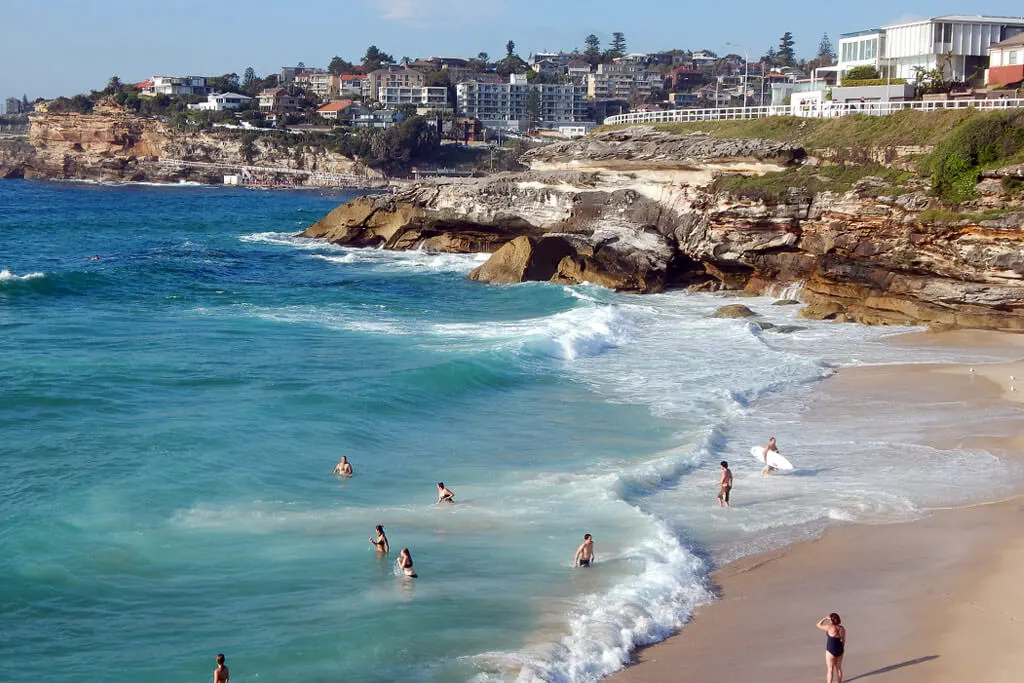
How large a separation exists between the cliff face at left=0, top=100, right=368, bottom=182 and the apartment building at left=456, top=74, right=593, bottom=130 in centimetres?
5099

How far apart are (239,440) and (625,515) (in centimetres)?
799

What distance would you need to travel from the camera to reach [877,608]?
43.6ft

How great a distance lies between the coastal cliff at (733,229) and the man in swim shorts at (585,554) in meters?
20.1

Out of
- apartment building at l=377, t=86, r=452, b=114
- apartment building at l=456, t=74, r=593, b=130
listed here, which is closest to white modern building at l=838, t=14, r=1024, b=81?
apartment building at l=456, t=74, r=593, b=130

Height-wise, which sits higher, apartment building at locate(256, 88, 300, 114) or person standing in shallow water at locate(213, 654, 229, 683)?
apartment building at locate(256, 88, 300, 114)

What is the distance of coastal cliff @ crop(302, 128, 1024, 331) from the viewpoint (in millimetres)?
30328

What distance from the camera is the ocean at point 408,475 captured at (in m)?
12.6

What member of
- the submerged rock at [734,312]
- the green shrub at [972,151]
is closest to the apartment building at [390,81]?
the submerged rock at [734,312]

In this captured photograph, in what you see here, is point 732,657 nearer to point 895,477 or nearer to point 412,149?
point 895,477

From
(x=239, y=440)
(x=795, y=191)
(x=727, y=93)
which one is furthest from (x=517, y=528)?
(x=727, y=93)

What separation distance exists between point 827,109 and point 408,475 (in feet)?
96.1

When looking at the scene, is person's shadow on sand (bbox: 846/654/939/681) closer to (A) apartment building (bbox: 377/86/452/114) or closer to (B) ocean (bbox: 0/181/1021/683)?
(B) ocean (bbox: 0/181/1021/683)

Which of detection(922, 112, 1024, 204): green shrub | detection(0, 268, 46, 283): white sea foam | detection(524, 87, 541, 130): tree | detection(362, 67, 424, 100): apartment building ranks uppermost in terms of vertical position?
detection(362, 67, 424, 100): apartment building

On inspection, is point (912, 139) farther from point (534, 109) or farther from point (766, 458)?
point (534, 109)
